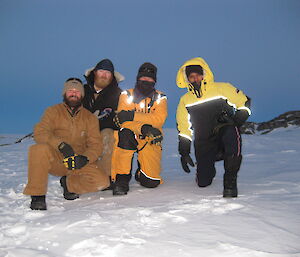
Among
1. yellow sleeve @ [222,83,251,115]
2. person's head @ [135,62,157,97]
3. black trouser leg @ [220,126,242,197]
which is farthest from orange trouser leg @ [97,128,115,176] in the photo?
yellow sleeve @ [222,83,251,115]

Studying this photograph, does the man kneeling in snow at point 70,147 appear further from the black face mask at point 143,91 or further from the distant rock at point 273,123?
the distant rock at point 273,123

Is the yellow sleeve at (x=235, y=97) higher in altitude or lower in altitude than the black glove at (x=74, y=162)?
higher

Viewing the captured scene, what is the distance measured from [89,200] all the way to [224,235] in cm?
199

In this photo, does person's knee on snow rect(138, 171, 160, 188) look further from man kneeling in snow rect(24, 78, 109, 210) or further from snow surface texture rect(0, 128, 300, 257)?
man kneeling in snow rect(24, 78, 109, 210)

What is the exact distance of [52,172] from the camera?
379 cm

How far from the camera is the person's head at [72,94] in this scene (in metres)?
3.89

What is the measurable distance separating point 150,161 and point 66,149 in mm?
1275

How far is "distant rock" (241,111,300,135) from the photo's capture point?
18688mm

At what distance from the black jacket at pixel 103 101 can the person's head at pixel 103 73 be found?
107mm

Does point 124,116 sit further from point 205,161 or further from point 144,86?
point 205,161

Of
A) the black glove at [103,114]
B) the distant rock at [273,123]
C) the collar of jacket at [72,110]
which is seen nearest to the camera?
the collar of jacket at [72,110]

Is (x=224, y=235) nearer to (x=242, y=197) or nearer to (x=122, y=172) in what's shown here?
(x=242, y=197)

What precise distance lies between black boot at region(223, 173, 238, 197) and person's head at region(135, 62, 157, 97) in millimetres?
1705

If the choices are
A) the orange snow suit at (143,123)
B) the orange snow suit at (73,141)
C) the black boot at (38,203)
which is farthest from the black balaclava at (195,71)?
the black boot at (38,203)
